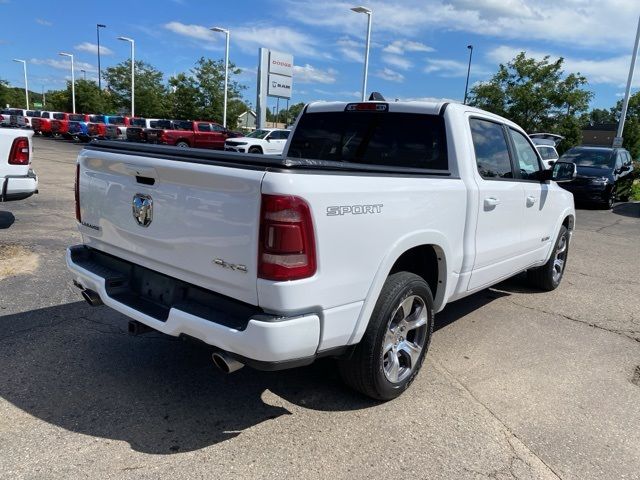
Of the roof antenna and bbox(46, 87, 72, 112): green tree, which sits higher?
bbox(46, 87, 72, 112): green tree

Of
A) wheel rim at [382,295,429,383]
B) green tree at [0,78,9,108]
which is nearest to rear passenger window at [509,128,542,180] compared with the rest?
wheel rim at [382,295,429,383]

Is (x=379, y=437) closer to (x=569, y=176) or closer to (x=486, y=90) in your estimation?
(x=569, y=176)

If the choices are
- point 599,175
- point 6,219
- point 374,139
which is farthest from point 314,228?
point 599,175

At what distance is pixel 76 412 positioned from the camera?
302cm

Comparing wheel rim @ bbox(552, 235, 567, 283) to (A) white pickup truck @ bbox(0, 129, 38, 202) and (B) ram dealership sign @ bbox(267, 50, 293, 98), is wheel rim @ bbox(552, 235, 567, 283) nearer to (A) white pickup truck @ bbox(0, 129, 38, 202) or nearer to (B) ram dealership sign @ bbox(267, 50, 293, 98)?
(A) white pickup truck @ bbox(0, 129, 38, 202)

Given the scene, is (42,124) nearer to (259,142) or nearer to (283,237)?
(259,142)

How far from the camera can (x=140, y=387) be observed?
336cm

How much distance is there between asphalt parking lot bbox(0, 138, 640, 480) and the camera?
269 centimetres

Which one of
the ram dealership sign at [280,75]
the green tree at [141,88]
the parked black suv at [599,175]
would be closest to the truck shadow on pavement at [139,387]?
the parked black suv at [599,175]

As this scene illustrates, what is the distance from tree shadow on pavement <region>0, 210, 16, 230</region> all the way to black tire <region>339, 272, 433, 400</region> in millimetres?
6722

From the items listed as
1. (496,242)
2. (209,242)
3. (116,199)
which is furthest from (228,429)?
(496,242)

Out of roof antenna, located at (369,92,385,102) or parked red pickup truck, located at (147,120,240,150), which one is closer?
roof antenna, located at (369,92,385,102)

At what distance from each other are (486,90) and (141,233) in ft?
112

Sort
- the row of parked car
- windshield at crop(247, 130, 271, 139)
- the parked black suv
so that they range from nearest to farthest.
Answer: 1. the parked black suv
2. the row of parked car
3. windshield at crop(247, 130, 271, 139)
